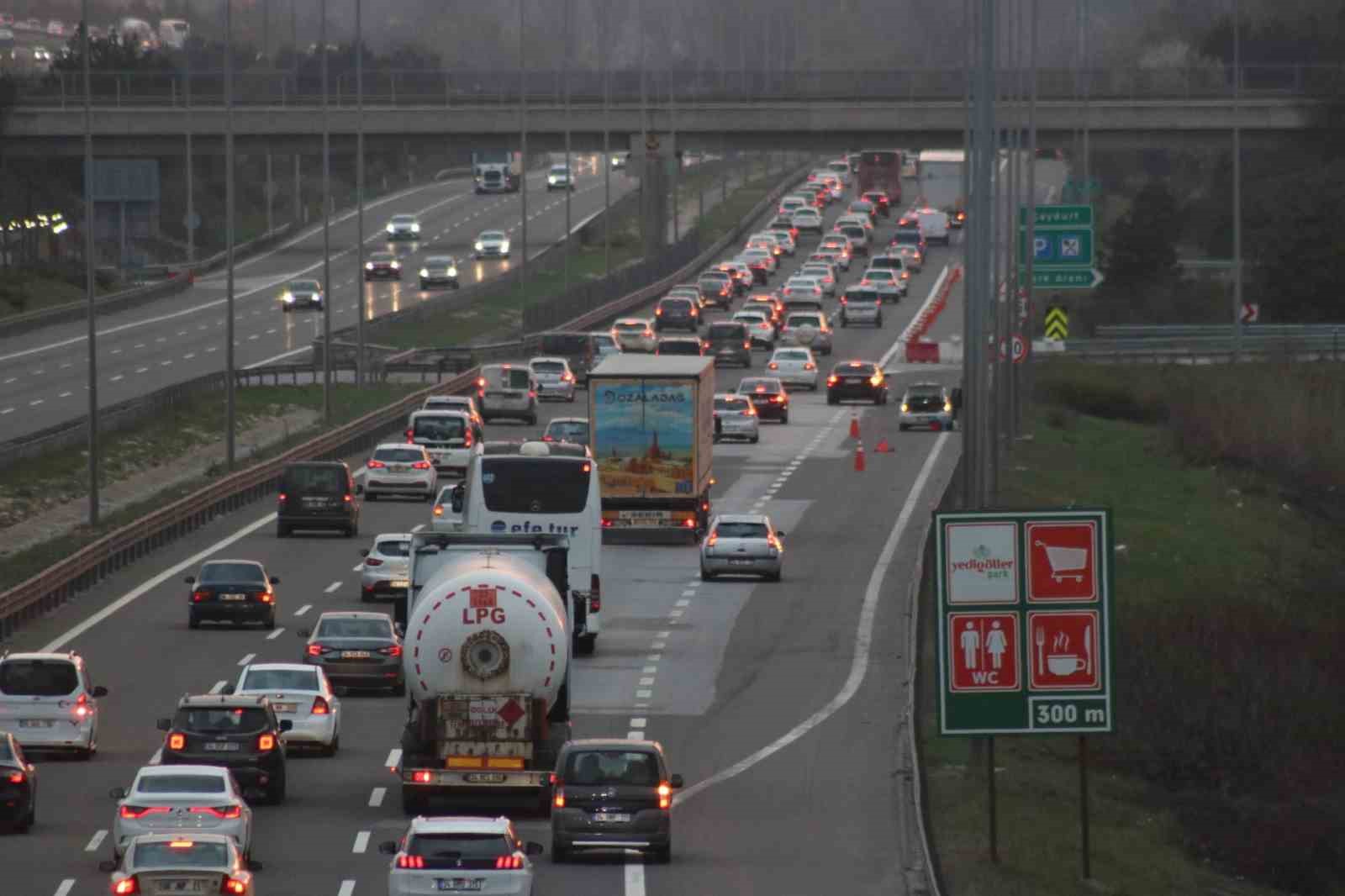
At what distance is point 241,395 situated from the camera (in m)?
83.6

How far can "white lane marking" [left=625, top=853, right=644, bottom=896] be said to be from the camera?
88.2 ft

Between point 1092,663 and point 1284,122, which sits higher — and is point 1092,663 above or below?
below

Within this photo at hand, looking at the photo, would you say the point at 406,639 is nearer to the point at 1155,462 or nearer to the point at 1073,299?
the point at 1155,462

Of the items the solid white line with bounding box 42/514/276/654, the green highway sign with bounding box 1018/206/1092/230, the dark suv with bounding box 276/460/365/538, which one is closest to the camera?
the solid white line with bounding box 42/514/276/654

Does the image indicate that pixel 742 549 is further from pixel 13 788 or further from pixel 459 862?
pixel 459 862

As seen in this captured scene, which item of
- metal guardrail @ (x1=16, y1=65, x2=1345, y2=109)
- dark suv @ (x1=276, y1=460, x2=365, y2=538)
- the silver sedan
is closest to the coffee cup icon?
the silver sedan

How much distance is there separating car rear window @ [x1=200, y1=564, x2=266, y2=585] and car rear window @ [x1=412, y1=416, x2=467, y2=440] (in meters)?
23.6

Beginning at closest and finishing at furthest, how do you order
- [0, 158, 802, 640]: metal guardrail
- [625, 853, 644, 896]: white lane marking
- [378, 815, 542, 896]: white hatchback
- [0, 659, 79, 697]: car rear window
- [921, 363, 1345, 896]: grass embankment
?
[378, 815, 542, 896]: white hatchback → [625, 853, 644, 896]: white lane marking → [921, 363, 1345, 896]: grass embankment → [0, 659, 79, 697]: car rear window → [0, 158, 802, 640]: metal guardrail

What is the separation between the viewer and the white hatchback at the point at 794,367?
9106 cm

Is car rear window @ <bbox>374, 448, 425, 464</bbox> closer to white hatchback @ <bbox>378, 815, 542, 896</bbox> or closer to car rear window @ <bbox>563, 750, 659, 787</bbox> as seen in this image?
car rear window @ <bbox>563, 750, 659, 787</bbox>

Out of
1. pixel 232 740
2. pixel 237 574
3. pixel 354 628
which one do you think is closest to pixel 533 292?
pixel 237 574

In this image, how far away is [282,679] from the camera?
34500mm

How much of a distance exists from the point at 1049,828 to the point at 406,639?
317 inches

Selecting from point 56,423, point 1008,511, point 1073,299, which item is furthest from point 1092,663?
point 1073,299
